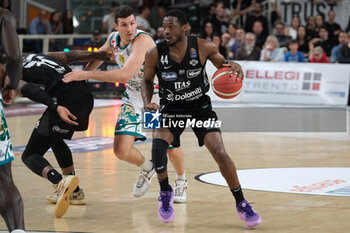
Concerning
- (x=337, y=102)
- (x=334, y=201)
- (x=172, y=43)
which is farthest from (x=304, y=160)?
(x=337, y=102)

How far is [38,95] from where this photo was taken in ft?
24.0

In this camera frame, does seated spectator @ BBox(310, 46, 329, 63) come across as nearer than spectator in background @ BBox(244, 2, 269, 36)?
Yes

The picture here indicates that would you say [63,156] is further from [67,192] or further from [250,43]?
[250,43]

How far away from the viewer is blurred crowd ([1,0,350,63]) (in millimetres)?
19781

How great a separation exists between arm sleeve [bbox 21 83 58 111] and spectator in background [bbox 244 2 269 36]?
15709 mm

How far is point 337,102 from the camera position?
18766 mm

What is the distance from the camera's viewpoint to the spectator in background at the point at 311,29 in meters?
21.3

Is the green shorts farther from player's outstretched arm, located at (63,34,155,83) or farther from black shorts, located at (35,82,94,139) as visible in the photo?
black shorts, located at (35,82,94,139)

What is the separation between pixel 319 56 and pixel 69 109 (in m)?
12.6

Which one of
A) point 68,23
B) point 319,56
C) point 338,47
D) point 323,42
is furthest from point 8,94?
point 68,23

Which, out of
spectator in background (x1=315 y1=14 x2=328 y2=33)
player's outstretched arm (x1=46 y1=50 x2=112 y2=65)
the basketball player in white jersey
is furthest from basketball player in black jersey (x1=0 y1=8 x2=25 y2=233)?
spectator in background (x1=315 y1=14 x2=328 y2=33)

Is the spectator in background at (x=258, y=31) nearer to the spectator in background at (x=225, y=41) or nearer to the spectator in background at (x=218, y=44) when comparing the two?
the spectator in background at (x=225, y=41)

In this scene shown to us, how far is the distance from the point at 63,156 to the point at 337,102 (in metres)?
11.9

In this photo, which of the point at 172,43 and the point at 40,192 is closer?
the point at 172,43
